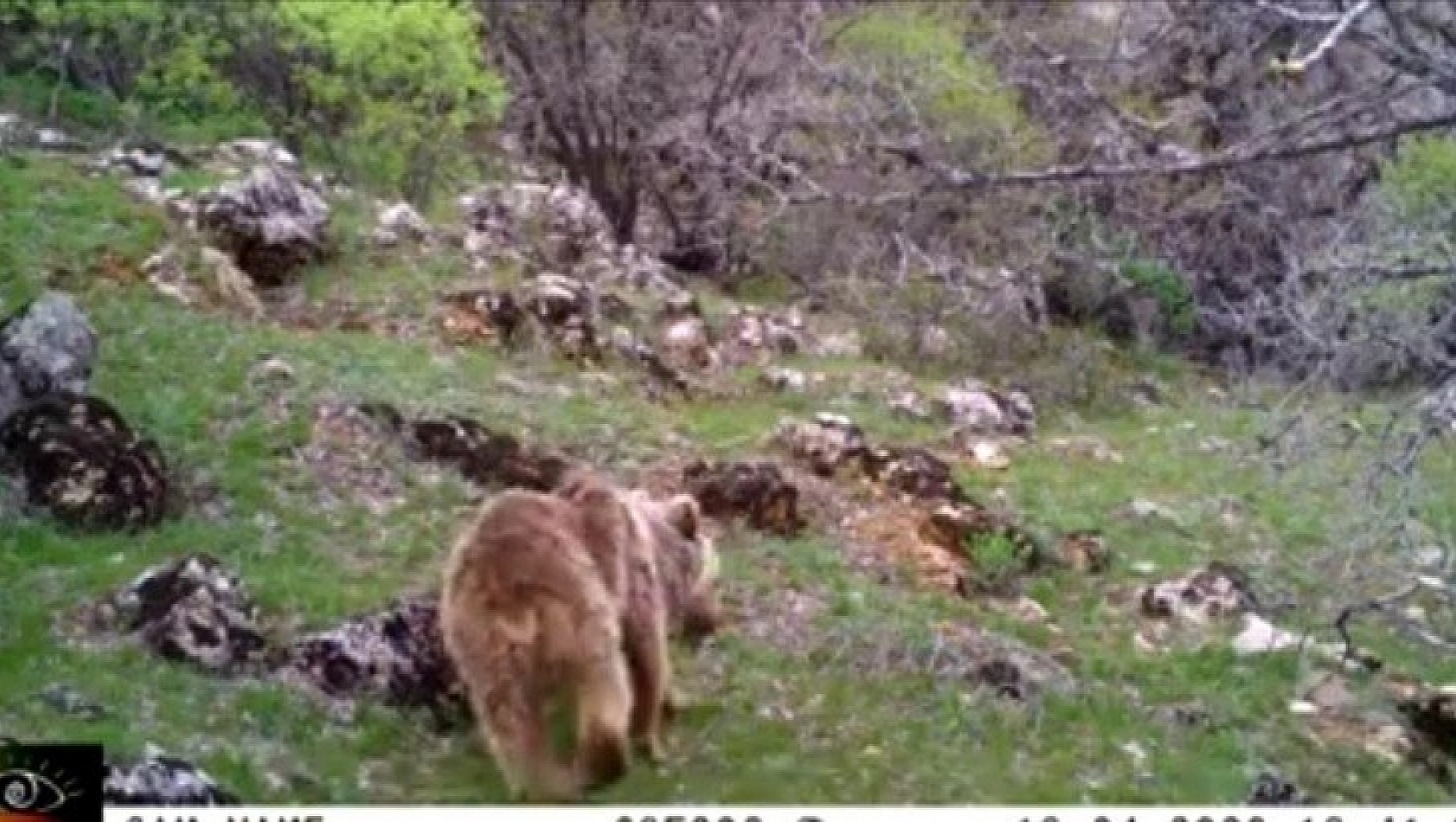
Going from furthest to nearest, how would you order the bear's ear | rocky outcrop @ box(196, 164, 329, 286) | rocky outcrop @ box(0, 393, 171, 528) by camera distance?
rocky outcrop @ box(196, 164, 329, 286) < rocky outcrop @ box(0, 393, 171, 528) < the bear's ear

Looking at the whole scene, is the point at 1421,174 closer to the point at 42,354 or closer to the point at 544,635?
the point at 42,354

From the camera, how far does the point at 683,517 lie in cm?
930

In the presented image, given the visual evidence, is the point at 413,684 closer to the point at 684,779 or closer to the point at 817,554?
the point at 684,779

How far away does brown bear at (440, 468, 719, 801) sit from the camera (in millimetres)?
7148

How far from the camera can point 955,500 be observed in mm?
12766

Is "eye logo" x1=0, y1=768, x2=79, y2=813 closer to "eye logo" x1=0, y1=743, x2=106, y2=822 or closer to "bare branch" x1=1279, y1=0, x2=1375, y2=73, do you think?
"eye logo" x1=0, y1=743, x2=106, y2=822

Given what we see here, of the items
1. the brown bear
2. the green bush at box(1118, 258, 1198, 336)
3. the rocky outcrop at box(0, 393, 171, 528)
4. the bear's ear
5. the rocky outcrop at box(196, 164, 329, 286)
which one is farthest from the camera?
the green bush at box(1118, 258, 1198, 336)

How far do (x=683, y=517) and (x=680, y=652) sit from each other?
582mm

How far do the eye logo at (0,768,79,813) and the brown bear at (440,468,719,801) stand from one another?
4.53ft

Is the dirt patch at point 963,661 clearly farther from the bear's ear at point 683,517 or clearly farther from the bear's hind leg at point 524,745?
the bear's hind leg at point 524,745

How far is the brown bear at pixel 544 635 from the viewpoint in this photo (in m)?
7.15

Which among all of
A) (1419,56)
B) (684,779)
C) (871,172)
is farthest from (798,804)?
(871,172)

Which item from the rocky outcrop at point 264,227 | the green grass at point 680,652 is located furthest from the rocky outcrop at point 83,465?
the rocky outcrop at point 264,227

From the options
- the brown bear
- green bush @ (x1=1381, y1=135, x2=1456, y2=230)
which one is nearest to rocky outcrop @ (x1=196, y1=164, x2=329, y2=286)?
the brown bear
